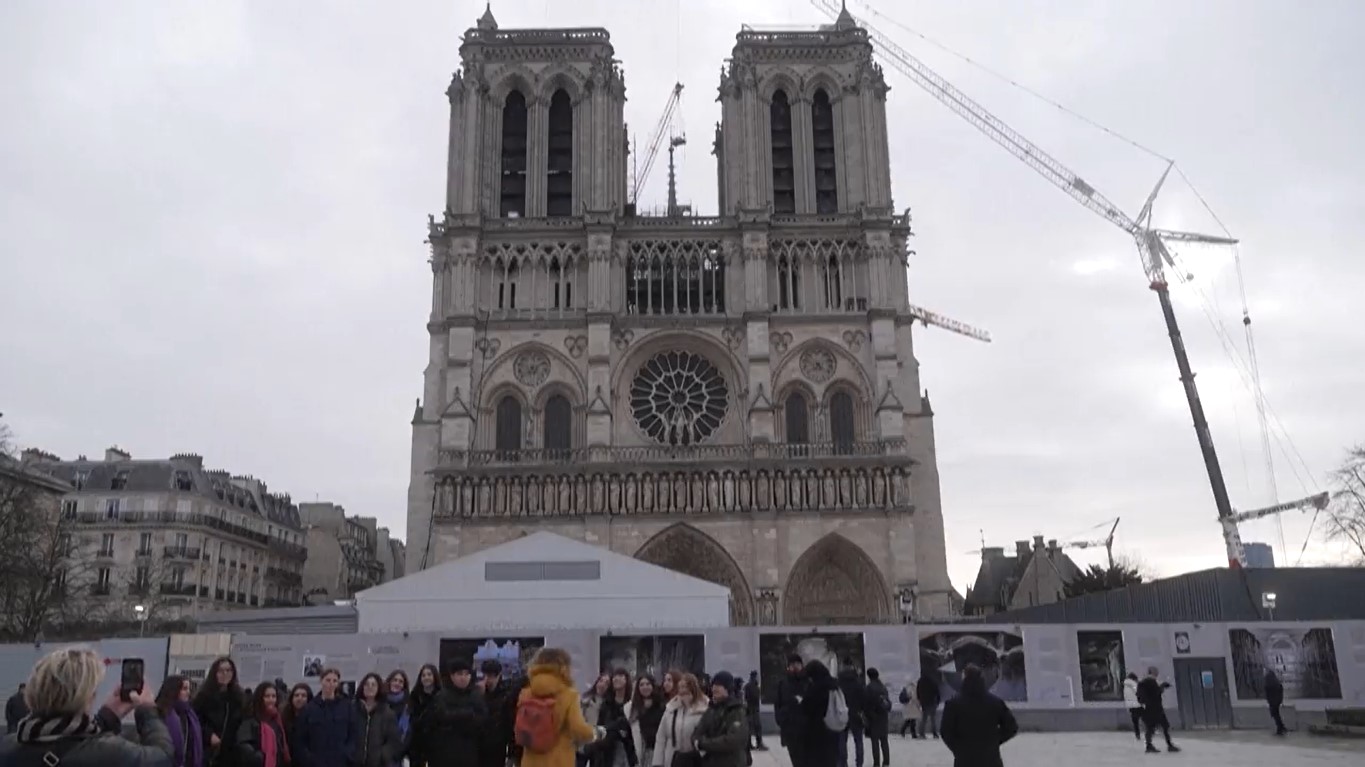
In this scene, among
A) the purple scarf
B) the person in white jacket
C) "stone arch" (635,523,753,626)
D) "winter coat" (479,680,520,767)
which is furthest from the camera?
"stone arch" (635,523,753,626)

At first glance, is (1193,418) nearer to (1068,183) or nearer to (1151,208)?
(1151,208)

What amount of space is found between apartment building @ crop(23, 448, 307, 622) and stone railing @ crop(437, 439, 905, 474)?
510 inches

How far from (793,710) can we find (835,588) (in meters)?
29.1

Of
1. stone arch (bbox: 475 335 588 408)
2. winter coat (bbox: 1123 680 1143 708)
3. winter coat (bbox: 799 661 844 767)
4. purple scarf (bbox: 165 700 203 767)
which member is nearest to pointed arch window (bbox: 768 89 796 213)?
stone arch (bbox: 475 335 588 408)

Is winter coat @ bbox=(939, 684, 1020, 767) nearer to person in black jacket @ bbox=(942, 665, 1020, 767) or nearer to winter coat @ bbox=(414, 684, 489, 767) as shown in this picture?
person in black jacket @ bbox=(942, 665, 1020, 767)

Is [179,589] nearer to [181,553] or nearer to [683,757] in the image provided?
[181,553]

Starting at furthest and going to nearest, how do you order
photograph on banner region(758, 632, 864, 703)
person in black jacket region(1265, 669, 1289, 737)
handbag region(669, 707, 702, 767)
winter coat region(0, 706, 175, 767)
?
1. photograph on banner region(758, 632, 864, 703)
2. person in black jacket region(1265, 669, 1289, 737)
3. handbag region(669, 707, 702, 767)
4. winter coat region(0, 706, 175, 767)

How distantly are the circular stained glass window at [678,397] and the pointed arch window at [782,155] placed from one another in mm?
7019

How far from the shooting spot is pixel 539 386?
128ft

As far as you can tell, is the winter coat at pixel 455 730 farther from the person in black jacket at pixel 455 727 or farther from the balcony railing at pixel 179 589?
the balcony railing at pixel 179 589

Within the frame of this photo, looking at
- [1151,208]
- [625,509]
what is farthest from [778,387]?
[1151,208]

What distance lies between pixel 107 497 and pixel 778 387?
27632mm

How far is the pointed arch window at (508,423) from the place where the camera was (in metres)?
38.8

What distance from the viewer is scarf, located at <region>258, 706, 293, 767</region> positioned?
23.8ft
